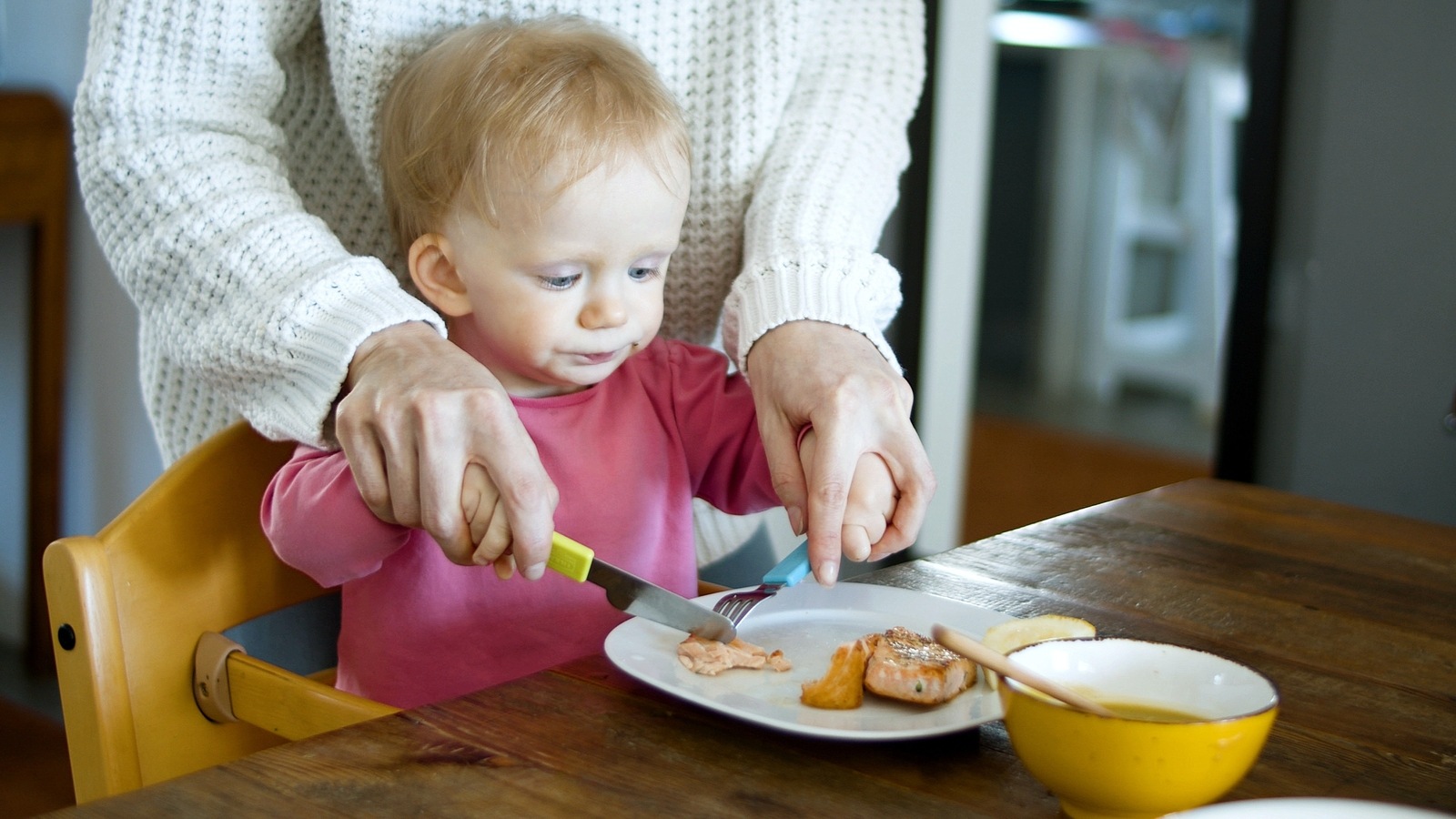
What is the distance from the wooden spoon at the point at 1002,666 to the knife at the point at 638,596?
0.66ft

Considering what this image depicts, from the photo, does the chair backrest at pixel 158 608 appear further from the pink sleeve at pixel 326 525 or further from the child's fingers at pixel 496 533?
the child's fingers at pixel 496 533

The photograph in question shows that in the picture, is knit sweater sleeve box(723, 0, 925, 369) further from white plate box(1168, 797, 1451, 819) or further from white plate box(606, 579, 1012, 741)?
white plate box(1168, 797, 1451, 819)

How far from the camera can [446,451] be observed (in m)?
0.72

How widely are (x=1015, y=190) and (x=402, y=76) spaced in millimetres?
4099

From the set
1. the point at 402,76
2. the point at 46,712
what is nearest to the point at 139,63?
the point at 402,76

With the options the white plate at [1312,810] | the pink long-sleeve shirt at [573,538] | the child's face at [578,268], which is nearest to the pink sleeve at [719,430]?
the pink long-sleeve shirt at [573,538]

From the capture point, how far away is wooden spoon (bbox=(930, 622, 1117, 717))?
0.55 meters

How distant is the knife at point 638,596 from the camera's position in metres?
0.73

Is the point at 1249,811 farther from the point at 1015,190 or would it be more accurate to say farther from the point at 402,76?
the point at 1015,190

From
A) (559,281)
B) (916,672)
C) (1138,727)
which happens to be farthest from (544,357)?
(1138,727)

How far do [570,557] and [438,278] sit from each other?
31cm

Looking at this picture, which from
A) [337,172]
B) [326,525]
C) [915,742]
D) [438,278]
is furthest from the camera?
[337,172]

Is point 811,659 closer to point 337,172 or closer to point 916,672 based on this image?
point 916,672

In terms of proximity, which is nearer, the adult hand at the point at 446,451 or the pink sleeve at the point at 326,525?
the adult hand at the point at 446,451
